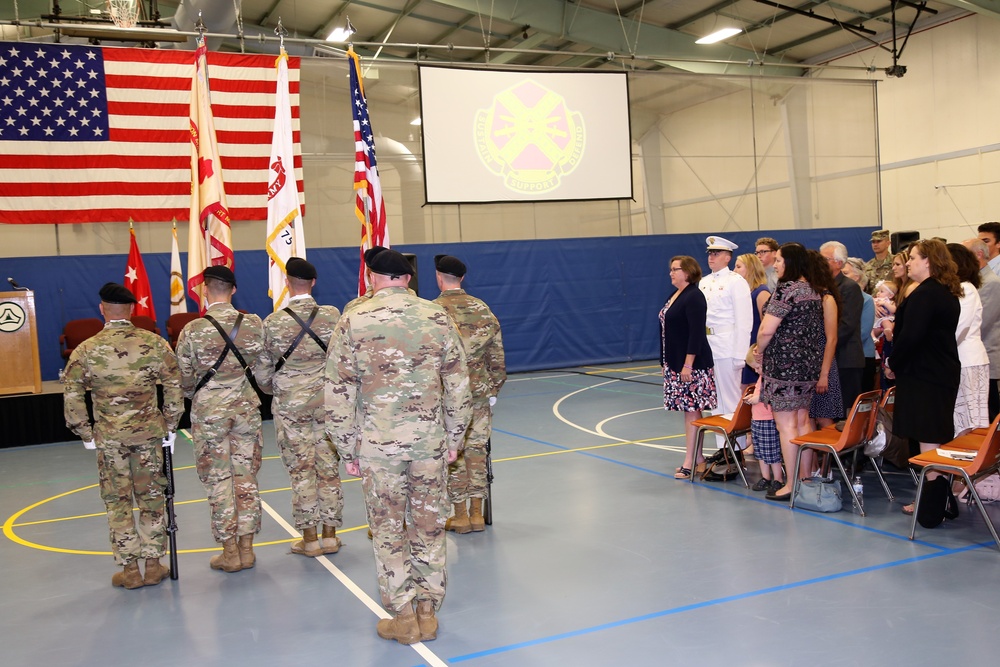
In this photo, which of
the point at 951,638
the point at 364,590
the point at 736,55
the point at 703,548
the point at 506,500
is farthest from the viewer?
the point at 736,55

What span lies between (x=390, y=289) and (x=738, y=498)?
11.0 ft

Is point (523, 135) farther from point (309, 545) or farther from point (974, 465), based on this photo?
point (974, 465)

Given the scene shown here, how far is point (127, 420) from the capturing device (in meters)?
4.47

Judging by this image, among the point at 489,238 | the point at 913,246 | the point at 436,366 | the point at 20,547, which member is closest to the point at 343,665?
the point at 436,366

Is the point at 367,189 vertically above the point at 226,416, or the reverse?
the point at 367,189

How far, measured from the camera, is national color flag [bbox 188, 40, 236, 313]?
830 cm

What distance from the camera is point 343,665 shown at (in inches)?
137

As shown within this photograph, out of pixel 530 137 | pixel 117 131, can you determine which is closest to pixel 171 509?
pixel 117 131

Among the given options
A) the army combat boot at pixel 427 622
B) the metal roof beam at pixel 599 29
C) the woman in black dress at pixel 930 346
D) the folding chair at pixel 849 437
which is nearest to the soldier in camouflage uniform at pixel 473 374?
the army combat boot at pixel 427 622

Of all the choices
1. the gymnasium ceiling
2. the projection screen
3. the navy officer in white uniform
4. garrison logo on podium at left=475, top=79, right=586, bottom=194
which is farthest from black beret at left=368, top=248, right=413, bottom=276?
the gymnasium ceiling

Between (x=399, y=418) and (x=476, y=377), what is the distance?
167cm

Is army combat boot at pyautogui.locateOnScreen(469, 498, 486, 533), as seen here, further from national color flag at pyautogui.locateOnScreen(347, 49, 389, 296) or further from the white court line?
national color flag at pyautogui.locateOnScreen(347, 49, 389, 296)

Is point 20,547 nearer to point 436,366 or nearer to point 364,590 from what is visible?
point 364,590

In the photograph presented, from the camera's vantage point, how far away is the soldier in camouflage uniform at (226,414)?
15.2ft
